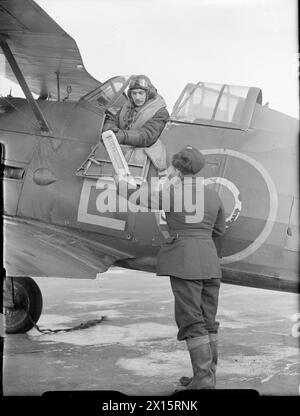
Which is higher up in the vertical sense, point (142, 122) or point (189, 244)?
point (142, 122)

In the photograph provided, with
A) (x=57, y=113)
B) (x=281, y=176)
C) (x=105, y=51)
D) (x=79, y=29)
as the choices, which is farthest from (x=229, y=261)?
(x=105, y=51)

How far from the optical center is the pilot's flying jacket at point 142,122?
5219 millimetres

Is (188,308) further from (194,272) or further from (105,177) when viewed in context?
(105,177)

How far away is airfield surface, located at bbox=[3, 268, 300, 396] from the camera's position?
4504 millimetres

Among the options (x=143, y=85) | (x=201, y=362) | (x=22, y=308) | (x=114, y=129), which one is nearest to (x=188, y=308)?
(x=201, y=362)

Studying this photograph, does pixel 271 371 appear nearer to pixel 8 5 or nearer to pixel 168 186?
pixel 168 186

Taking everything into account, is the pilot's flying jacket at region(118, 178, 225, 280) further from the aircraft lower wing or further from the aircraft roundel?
the aircraft lower wing

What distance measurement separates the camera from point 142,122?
5.35 m

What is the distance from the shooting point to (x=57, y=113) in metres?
6.00

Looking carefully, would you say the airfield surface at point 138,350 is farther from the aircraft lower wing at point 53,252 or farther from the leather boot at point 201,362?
the aircraft lower wing at point 53,252

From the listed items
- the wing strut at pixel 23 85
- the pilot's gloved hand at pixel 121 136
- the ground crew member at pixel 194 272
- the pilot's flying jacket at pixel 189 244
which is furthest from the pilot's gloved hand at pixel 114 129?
the pilot's flying jacket at pixel 189 244

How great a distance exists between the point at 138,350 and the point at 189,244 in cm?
202

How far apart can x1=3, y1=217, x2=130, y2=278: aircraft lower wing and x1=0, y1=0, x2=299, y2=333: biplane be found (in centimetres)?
1

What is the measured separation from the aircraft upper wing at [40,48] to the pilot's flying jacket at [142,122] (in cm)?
111
